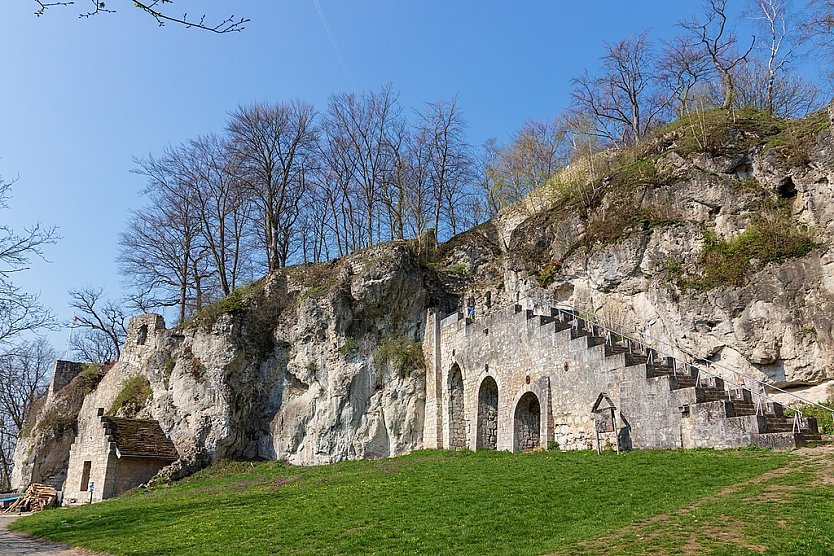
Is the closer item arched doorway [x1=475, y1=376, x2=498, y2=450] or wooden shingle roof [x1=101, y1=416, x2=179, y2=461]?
arched doorway [x1=475, y1=376, x2=498, y2=450]

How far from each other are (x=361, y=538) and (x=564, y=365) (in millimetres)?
11790

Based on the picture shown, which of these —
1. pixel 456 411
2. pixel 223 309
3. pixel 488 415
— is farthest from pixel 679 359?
pixel 223 309

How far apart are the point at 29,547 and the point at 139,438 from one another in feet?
45.6

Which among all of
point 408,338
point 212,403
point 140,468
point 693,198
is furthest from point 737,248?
point 140,468

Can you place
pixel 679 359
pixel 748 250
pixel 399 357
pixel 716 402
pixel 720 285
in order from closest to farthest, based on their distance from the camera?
pixel 716 402 < pixel 679 359 < pixel 720 285 < pixel 748 250 < pixel 399 357

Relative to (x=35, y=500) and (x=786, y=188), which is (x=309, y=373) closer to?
(x=35, y=500)

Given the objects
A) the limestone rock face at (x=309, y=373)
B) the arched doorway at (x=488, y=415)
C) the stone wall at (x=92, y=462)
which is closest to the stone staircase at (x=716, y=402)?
the arched doorway at (x=488, y=415)

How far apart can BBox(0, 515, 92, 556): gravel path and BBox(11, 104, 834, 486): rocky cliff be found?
9.92 meters

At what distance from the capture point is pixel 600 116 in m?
35.3

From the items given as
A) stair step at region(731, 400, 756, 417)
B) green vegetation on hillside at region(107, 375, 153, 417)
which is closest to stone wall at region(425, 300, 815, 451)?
stair step at region(731, 400, 756, 417)

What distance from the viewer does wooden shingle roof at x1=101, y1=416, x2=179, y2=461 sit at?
27766mm

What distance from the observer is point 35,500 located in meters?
27.4

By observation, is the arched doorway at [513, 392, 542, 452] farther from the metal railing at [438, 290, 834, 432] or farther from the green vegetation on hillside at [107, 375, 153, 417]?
the green vegetation on hillside at [107, 375, 153, 417]

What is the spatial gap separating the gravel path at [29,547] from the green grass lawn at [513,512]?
38 cm
